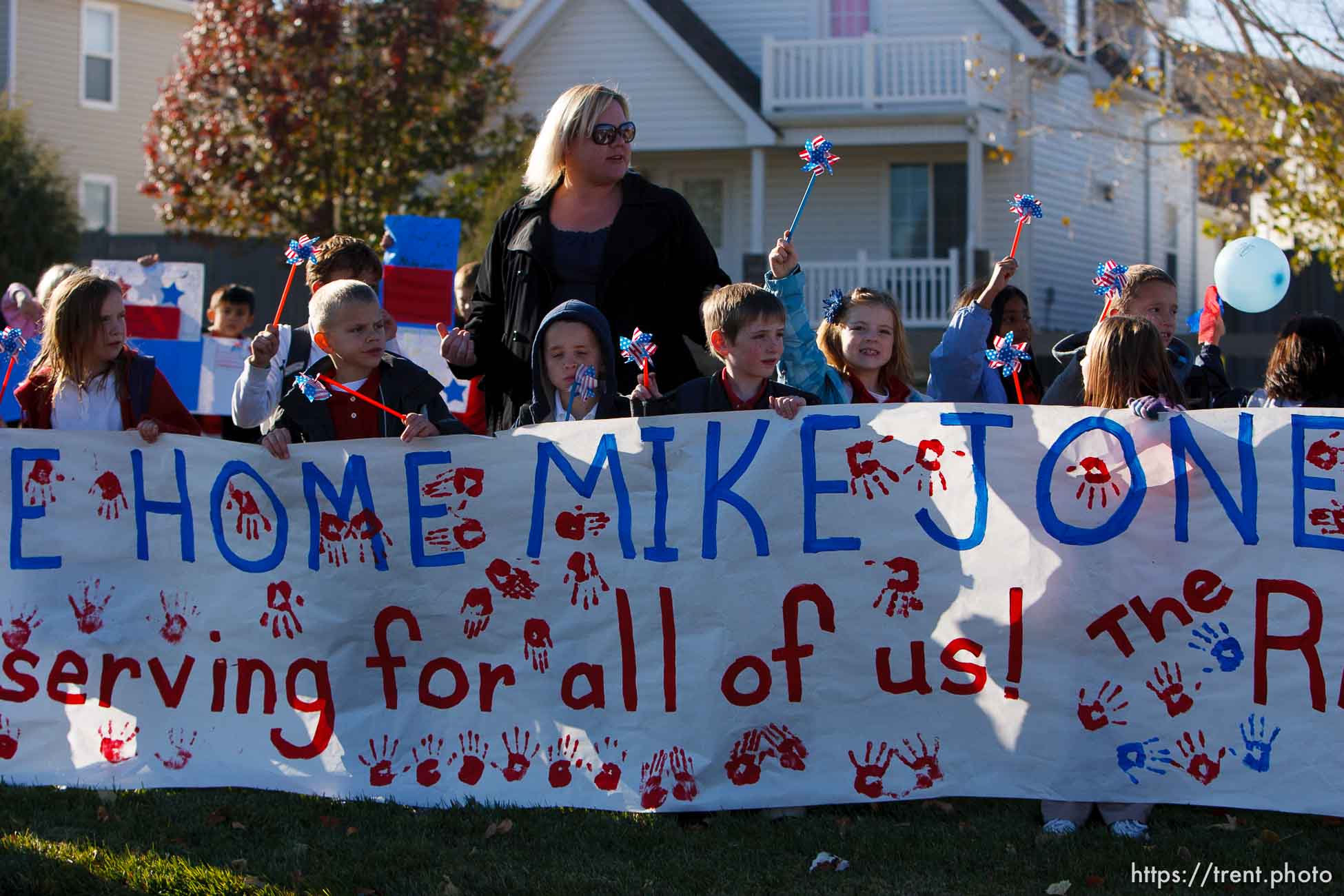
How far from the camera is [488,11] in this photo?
21578 mm

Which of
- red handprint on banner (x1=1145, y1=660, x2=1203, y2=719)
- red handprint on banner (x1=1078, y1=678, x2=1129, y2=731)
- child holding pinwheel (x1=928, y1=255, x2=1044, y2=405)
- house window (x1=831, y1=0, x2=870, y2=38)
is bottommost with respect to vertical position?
red handprint on banner (x1=1078, y1=678, x2=1129, y2=731)

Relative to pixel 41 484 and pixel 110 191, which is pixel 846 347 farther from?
pixel 110 191

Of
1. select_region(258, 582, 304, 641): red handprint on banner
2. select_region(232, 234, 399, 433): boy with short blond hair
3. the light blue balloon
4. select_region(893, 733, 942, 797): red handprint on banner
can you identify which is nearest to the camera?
select_region(893, 733, 942, 797): red handprint on banner

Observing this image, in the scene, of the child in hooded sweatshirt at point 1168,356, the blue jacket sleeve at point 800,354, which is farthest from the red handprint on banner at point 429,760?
A: the child in hooded sweatshirt at point 1168,356

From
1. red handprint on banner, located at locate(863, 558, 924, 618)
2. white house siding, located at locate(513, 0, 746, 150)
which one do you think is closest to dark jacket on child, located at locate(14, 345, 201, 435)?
red handprint on banner, located at locate(863, 558, 924, 618)

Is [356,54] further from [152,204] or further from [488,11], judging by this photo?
[152,204]

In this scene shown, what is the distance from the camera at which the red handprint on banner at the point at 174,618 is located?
16.9 feet

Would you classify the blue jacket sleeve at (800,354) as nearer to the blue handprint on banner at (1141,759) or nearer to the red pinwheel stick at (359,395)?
the red pinwheel stick at (359,395)

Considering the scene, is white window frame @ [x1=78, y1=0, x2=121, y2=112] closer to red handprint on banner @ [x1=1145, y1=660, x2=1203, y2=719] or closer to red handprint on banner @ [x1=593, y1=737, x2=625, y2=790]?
red handprint on banner @ [x1=593, y1=737, x2=625, y2=790]

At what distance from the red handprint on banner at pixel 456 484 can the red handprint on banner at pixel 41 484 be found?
130cm

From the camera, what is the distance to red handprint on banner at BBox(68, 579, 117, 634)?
5.22 meters

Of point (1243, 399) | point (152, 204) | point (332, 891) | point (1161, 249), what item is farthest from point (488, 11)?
point (332, 891)

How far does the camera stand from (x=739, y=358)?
494 centimetres

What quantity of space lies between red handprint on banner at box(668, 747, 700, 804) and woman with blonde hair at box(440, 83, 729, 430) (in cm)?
131
